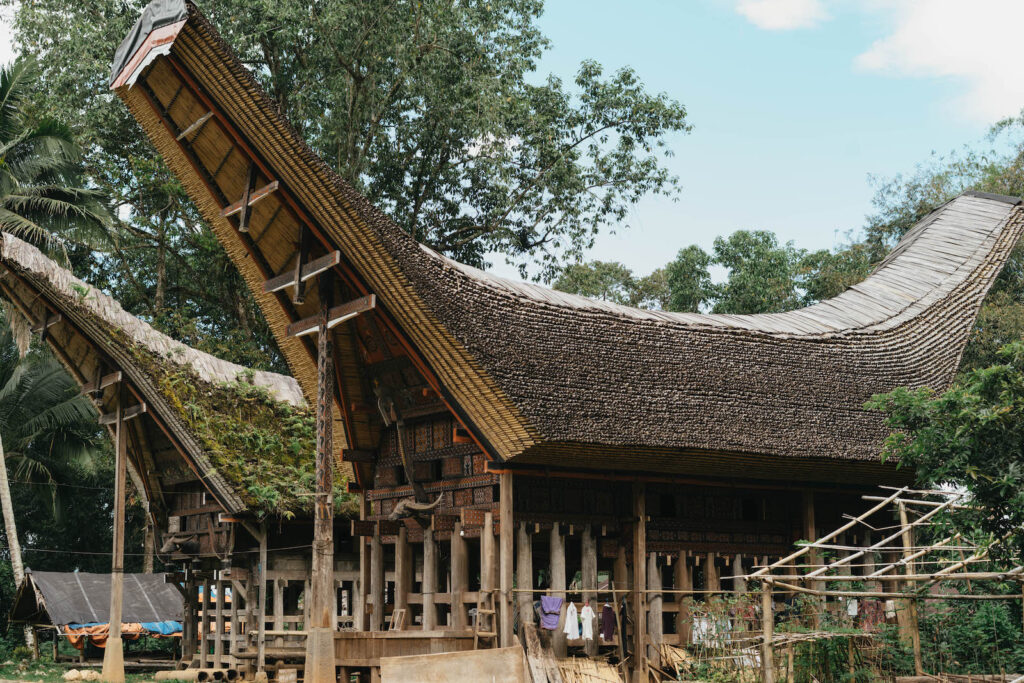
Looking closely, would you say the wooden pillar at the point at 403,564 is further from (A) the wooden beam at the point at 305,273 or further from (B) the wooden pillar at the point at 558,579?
(A) the wooden beam at the point at 305,273

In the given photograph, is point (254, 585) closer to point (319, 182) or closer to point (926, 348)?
point (319, 182)

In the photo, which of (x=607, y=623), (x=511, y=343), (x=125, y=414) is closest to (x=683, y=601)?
(x=607, y=623)

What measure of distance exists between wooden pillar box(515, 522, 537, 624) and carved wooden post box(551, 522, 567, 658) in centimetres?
31

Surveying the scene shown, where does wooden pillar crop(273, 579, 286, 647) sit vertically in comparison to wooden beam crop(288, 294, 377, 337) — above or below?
below

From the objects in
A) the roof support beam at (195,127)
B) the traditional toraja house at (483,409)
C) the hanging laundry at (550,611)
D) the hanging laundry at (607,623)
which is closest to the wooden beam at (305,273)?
the traditional toraja house at (483,409)

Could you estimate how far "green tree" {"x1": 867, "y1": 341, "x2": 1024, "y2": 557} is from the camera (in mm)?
9141

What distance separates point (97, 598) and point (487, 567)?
515 inches

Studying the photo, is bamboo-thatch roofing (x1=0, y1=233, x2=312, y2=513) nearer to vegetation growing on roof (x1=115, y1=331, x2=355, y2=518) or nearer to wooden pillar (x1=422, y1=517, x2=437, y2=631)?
vegetation growing on roof (x1=115, y1=331, x2=355, y2=518)

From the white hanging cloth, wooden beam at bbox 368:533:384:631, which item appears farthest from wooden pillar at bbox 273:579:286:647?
the white hanging cloth

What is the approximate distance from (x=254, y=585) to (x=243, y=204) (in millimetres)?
7099

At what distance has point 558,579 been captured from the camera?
1367cm

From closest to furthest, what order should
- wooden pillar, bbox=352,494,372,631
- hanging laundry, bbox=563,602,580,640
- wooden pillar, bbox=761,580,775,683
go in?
wooden pillar, bbox=761,580,775,683 < hanging laundry, bbox=563,602,580,640 < wooden pillar, bbox=352,494,372,631

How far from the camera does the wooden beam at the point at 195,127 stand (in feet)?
44.4

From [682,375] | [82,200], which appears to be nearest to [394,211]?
[82,200]
